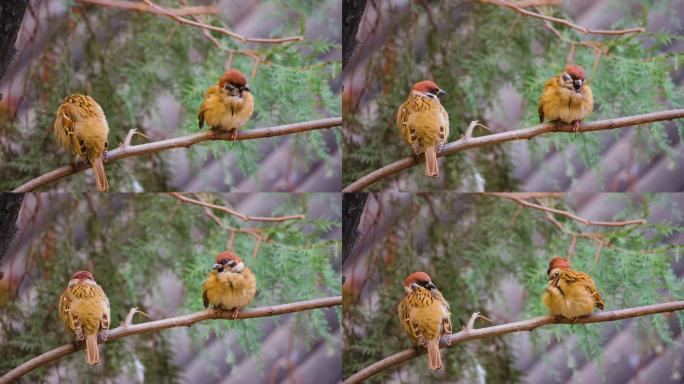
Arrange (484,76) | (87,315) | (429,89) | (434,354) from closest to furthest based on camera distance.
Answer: (87,315)
(434,354)
(429,89)
(484,76)

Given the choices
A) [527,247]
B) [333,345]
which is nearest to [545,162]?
[527,247]

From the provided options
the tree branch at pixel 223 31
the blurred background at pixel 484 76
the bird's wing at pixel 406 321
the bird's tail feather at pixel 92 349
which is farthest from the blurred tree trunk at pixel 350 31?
the bird's tail feather at pixel 92 349

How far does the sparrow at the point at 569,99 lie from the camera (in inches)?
150

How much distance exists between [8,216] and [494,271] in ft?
6.42

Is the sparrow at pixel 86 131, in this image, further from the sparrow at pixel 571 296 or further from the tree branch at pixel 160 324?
the sparrow at pixel 571 296

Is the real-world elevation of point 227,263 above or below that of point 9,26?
below

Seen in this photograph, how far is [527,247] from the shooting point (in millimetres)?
4293

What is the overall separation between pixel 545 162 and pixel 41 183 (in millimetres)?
2023

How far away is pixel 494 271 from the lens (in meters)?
4.29

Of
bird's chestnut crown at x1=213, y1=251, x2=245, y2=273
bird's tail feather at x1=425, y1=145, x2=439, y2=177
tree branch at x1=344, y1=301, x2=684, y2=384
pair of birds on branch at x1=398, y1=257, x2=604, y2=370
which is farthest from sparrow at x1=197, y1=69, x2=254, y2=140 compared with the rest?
tree branch at x1=344, y1=301, x2=684, y2=384

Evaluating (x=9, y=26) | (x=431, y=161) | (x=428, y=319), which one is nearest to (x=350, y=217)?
(x=431, y=161)

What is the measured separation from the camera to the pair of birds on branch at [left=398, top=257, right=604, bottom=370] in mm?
3732

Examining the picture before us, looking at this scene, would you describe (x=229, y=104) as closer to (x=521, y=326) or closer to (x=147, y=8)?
(x=147, y=8)

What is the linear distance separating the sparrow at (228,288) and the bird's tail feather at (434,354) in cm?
68
